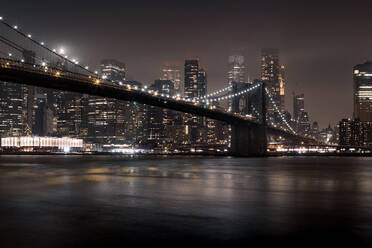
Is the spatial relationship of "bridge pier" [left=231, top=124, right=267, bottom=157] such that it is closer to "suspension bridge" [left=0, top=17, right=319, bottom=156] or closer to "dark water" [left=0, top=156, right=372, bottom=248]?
"suspension bridge" [left=0, top=17, right=319, bottom=156]

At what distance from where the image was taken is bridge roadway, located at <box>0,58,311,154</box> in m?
45.5

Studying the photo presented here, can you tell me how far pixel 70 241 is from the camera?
9.05 metres

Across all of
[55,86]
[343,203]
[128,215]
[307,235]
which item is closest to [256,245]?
[307,235]

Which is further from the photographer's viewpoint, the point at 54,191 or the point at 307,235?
the point at 54,191

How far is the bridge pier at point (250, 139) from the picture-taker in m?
82.6

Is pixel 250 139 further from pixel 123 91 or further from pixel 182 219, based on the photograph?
pixel 182 219

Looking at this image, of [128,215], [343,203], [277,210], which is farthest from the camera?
[343,203]

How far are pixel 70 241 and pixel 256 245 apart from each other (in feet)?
12.9

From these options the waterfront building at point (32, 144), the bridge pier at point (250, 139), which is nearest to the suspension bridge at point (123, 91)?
the bridge pier at point (250, 139)

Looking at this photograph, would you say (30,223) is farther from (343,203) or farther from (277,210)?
(343,203)

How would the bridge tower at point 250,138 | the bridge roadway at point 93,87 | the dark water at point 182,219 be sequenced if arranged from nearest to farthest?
the dark water at point 182,219
the bridge roadway at point 93,87
the bridge tower at point 250,138

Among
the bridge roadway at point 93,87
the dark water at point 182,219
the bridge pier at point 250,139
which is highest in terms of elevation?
the bridge roadway at point 93,87

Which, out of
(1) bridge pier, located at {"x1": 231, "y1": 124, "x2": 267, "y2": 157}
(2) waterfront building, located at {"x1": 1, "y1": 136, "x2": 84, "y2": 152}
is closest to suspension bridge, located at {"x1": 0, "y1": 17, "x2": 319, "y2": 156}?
(1) bridge pier, located at {"x1": 231, "y1": 124, "x2": 267, "y2": 157}

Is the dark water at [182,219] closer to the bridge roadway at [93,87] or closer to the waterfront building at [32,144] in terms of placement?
the bridge roadway at [93,87]
